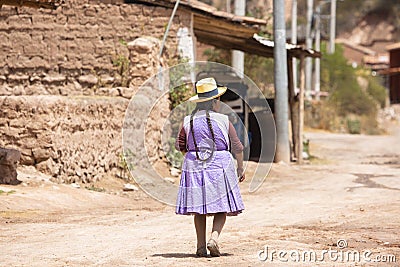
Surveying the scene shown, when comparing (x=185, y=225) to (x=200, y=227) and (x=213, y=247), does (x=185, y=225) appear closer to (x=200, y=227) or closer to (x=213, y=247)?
(x=200, y=227)

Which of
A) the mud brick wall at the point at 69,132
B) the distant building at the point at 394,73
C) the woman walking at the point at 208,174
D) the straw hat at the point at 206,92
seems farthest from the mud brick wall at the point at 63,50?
the distant building at the point at 394,73

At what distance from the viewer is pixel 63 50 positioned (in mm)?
13883

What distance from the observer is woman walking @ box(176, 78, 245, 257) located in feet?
21.8

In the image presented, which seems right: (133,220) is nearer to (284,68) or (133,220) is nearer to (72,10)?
(72,10)

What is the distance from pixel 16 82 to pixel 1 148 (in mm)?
3498

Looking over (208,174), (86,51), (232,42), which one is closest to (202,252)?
(208,174)

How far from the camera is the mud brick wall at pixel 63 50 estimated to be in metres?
13.9

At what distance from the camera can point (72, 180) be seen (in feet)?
38.3
